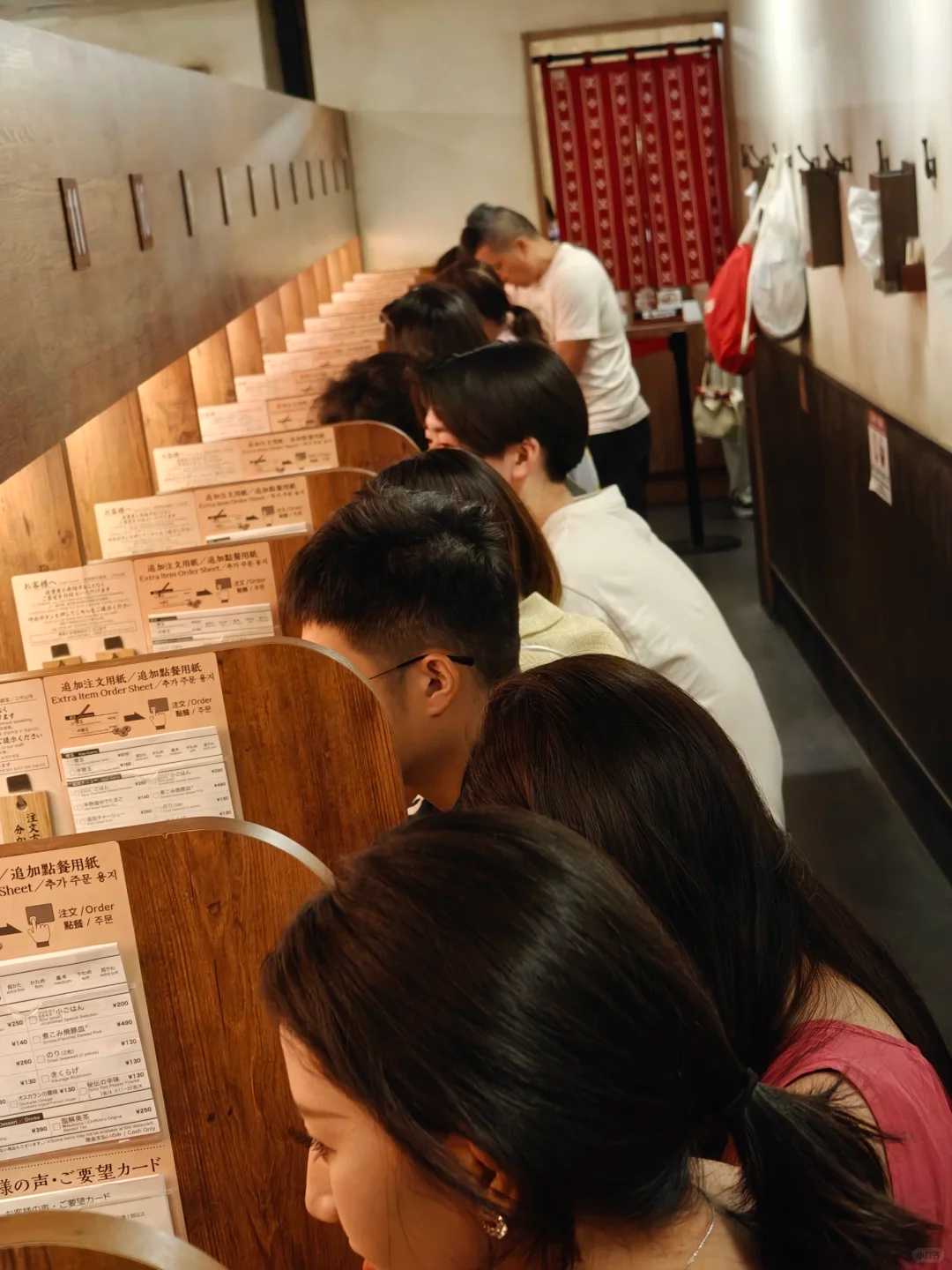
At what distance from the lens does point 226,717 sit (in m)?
1.59

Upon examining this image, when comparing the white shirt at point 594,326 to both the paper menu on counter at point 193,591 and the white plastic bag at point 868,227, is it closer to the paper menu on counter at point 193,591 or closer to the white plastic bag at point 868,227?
the white plastic bag at point 868,227

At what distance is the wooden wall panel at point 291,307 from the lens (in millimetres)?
5746

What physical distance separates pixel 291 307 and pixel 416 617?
14.0 feet

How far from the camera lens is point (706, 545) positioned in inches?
309

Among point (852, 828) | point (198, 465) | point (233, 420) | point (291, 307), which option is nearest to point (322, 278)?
point (291, 307)

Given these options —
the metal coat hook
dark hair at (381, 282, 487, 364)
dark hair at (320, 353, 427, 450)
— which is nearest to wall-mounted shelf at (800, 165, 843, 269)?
the metal coat hook

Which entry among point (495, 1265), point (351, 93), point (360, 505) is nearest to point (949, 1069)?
point (495, 1265)

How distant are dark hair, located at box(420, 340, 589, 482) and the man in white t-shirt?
239cm

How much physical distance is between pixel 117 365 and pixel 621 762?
188 cm

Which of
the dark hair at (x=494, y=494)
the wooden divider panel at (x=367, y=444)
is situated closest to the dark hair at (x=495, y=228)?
the wooden divider panel at (x=367, y=444)

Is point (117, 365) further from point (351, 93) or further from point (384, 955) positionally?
point (351, 93)

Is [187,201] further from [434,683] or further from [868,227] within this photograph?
[434,683]

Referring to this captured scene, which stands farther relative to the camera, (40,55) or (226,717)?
(40,55)

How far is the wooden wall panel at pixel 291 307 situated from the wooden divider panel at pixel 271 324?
0.31 ft
